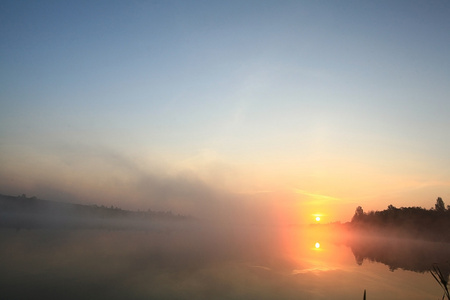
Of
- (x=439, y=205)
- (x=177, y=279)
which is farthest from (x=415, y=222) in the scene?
(x=177, y=279)

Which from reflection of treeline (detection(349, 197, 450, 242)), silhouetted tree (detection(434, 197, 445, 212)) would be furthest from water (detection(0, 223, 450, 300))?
silhouetted tree (detection(434, 197, 445, 212))

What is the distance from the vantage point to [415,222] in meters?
131

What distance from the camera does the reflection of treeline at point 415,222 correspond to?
11794 cm

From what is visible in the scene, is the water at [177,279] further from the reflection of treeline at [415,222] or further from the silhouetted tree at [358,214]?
the silhouetted tree at [358,214]

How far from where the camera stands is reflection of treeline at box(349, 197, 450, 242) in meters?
118

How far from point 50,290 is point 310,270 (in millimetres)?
25463

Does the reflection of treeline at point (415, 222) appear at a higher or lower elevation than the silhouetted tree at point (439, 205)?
lower

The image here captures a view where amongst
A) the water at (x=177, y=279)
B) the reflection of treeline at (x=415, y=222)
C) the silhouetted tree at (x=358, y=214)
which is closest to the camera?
the water at (x=177, y=279)

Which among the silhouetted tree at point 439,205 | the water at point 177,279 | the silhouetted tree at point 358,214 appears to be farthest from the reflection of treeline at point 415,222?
the water at point 177,279

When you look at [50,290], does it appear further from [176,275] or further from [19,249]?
[19,249]

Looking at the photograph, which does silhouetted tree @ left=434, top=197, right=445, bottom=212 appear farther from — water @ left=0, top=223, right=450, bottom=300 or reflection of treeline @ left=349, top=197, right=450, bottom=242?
water @ left=0, top=223, right=450, bottom=300

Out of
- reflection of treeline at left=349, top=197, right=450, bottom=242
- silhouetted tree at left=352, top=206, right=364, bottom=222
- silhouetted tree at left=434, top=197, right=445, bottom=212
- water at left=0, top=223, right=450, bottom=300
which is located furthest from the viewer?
silhouetted tree at left=352, top=206, right=364, bottom=222

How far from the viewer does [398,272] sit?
34.6 meters

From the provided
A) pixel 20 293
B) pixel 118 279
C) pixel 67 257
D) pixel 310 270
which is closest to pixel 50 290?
pixel 20 293
